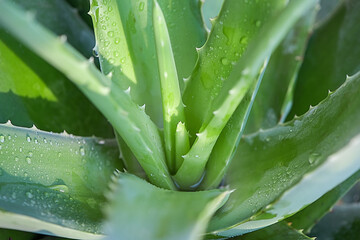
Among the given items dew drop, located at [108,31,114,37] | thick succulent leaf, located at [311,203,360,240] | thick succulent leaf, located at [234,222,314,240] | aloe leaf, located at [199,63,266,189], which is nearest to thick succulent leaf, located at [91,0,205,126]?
dew drop, located at [108,31,114,37]

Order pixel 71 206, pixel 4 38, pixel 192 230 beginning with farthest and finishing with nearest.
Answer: pixel 4 38, pixel 71 206, pixel 192 230

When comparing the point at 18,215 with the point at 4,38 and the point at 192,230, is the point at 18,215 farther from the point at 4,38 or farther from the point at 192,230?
the point at 4,38

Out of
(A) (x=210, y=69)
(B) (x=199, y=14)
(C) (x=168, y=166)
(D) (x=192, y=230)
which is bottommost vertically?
(D) (x=192, y=230)

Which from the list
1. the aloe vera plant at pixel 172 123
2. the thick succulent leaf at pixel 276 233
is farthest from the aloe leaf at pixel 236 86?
the thick succulent leaf at pixel 276 233

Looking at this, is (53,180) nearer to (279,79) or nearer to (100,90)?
(100,90)

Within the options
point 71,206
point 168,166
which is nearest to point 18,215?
point 71,206
